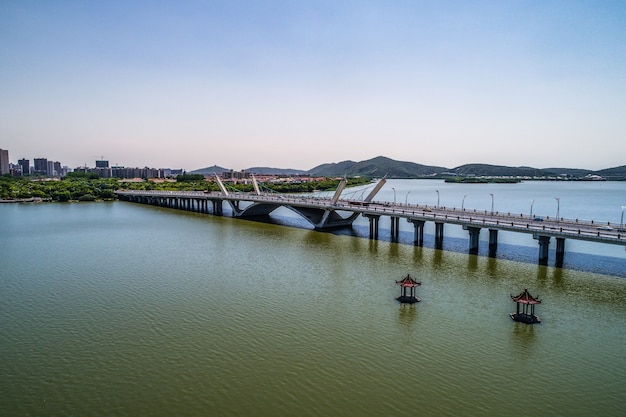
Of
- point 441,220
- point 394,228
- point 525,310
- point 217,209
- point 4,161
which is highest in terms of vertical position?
point 4,161

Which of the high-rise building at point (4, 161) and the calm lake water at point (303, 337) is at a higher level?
the high-rise building at point (4, 161)

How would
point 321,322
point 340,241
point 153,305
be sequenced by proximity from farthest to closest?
point 340,241
point 153,305
point 321,322

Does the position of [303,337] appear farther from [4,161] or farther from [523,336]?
[4,161]

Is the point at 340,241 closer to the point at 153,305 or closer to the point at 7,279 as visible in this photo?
the point at 153,305

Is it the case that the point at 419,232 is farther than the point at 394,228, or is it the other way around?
the point at 394,228

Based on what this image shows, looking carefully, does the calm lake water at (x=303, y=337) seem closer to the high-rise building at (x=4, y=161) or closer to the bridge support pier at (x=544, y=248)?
the bridge support pier at (x=544, y=248)

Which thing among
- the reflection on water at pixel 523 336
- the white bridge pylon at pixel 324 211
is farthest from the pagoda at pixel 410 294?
the white bridge pylon at pixel 324 211

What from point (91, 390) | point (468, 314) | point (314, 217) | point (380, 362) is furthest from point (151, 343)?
point (314, 217)

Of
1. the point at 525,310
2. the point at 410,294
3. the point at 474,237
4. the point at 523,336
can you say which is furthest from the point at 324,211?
the point at 523,336

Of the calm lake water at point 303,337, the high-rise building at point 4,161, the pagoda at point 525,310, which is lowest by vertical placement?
the calm lake water at point 303,337
